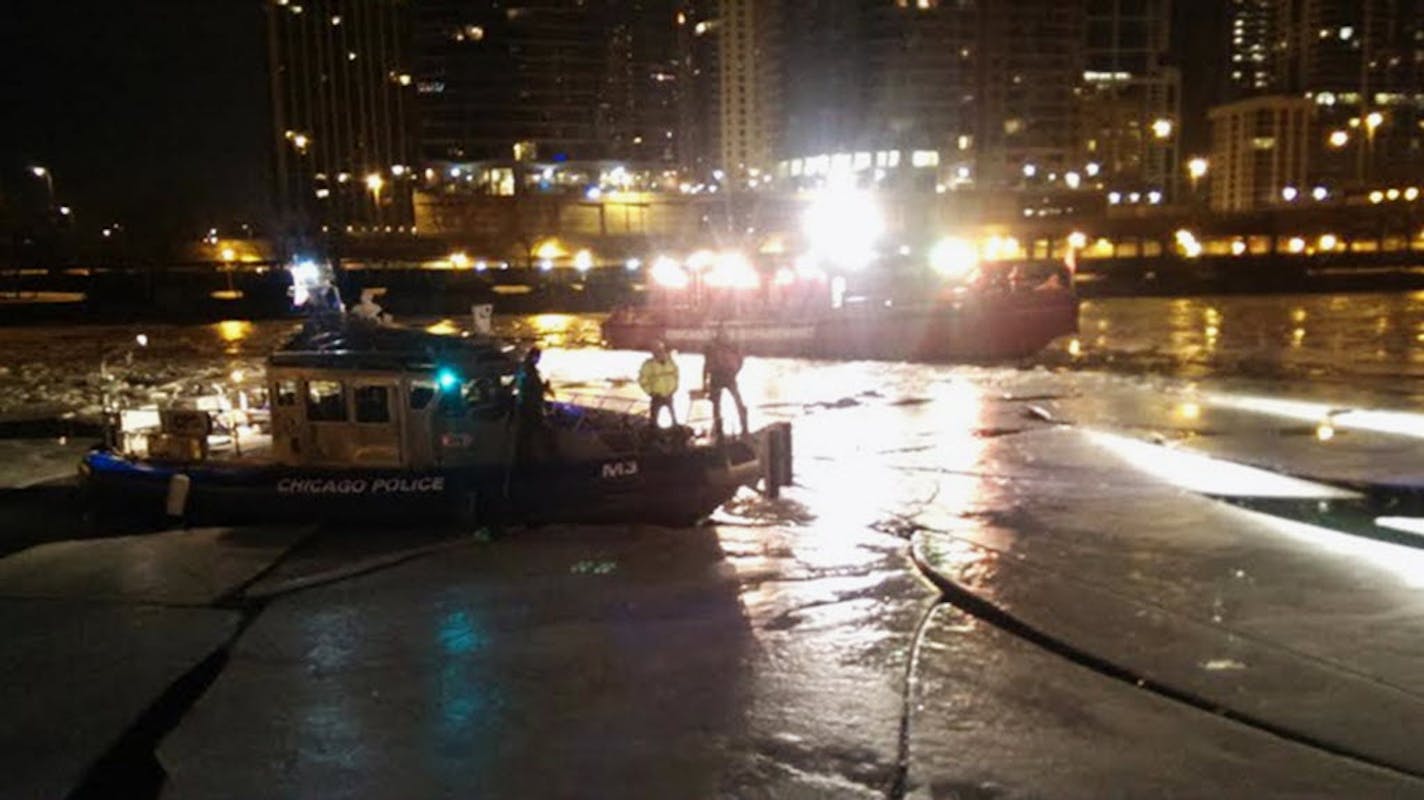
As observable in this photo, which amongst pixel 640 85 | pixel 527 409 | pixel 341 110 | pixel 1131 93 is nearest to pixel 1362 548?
pixel 527 409

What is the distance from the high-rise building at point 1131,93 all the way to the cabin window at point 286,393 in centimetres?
15157

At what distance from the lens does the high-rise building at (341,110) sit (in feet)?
414

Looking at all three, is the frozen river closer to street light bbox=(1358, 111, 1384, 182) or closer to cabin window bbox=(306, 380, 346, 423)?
cabin window bbox=(306, 380, 346, 423)

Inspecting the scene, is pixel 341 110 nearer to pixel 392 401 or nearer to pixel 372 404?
pixel 372 404

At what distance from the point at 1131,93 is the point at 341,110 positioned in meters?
105

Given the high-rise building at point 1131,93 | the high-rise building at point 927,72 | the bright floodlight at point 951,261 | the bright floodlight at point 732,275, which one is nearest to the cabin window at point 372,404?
the bright floodlight at point 732,275

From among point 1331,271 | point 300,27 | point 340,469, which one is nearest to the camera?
point 340,469

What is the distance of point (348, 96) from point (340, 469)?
132 m

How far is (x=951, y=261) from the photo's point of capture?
3925 cm

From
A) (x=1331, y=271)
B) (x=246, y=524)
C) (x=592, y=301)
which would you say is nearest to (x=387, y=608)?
(x=246, y=524)

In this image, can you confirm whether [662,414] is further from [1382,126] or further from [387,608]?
[1382,126]

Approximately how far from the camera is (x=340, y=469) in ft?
40.3

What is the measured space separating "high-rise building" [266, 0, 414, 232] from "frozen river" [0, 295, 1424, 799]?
111392mm

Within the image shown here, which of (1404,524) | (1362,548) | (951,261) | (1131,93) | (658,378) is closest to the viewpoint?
(1362,548)
